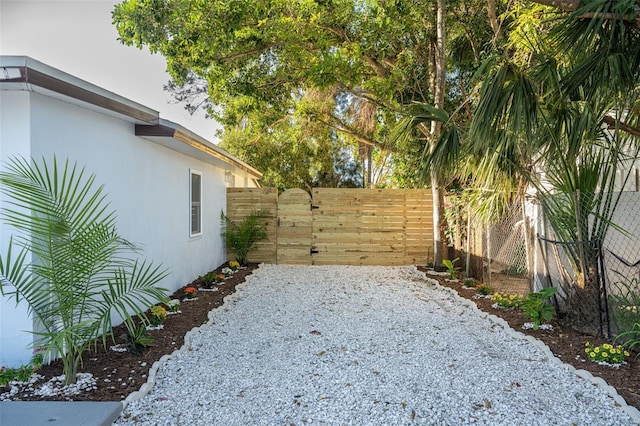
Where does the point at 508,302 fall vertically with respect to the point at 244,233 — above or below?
below

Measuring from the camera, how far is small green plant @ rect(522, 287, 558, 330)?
4602 mm

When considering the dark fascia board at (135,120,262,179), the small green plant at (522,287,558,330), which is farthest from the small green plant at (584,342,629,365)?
the dark fascia board at (135,120,262,179)

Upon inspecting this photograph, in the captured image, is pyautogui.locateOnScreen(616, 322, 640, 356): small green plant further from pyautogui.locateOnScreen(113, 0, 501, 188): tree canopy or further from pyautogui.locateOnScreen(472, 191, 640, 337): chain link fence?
pyautogui.locateOnScreen(113, 0, 501, 188): tree canopy

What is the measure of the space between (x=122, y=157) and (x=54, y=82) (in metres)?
1.70

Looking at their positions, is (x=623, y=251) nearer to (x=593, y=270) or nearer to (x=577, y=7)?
(x=593, y=270)

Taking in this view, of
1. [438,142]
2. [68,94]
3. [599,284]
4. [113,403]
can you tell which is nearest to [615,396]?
[599,284]

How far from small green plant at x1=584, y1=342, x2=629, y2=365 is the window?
6.63 metres

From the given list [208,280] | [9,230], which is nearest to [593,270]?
[9,230]

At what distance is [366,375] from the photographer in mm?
3518

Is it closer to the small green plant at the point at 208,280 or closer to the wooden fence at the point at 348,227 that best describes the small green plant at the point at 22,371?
the small green plant at the point at 208,280

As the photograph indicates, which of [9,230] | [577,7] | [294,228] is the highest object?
[577,7]

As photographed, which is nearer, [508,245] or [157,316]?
[157,316]

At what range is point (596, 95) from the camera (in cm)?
→ 388

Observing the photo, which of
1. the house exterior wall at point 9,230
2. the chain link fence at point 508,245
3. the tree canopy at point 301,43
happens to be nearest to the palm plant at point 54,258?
the house exterior wall at point 9,230
